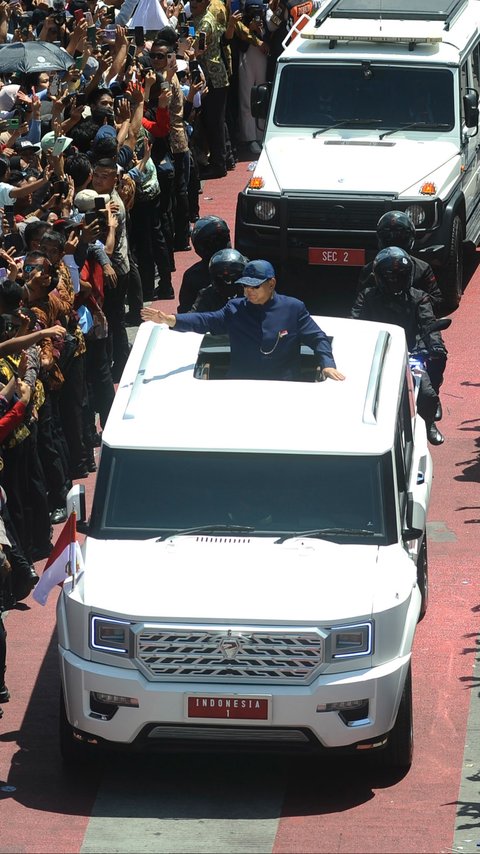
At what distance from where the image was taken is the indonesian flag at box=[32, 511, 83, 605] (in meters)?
9.89

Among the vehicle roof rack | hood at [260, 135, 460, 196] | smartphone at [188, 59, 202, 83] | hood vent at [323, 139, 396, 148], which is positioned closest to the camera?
hood at [260, 135, 460, 196]

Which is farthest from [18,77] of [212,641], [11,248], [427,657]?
[212,641]

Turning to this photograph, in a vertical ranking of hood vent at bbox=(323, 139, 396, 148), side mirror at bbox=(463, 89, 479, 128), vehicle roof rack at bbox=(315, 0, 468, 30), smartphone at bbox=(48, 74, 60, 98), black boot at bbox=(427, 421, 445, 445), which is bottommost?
black boot at bbox=(427, 421, 445, 445)

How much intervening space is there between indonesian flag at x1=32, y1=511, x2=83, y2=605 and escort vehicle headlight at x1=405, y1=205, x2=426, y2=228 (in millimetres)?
8358

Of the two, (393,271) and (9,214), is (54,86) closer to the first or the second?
(9,214)

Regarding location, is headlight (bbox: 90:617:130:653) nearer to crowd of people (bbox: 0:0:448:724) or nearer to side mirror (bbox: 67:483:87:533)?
side mirror (bbox: 67:483:87:533)

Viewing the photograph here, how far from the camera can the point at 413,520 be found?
34.1ft

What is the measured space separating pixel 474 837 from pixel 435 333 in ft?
17.6

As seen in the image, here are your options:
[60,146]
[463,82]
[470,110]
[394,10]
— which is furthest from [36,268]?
[394,10]

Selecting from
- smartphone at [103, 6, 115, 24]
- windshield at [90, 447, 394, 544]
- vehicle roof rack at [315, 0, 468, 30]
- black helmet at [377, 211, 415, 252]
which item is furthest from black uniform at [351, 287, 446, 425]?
smartphone at [103, 6, 115, 24]

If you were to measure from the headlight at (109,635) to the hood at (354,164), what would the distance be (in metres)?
9.12

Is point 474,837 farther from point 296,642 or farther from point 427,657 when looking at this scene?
point 427,657

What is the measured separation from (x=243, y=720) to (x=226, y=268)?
4.73 meters

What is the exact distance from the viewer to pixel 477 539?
527 inches
